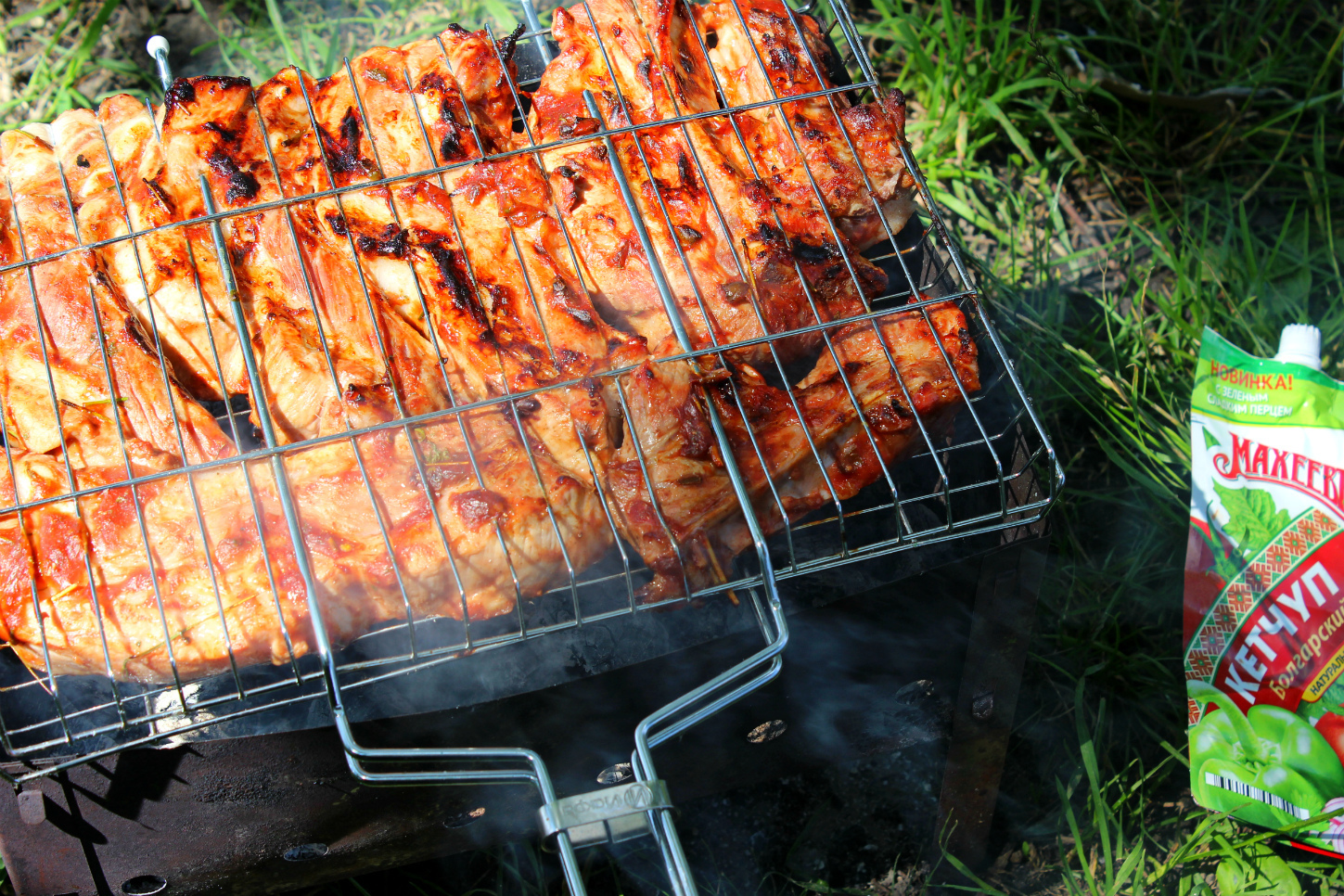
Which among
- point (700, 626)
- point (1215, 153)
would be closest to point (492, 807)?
point (700, 626)

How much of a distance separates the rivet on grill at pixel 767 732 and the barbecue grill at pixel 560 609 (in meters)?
0.27

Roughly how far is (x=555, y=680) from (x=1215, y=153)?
3.72m

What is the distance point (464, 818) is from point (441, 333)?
53.9 inches

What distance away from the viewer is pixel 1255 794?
8.65 feet

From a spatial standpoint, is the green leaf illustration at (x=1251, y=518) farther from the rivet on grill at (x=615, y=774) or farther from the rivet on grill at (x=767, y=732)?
the rivet on grill at (x=615, y=774)

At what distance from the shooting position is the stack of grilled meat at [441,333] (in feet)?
6.67

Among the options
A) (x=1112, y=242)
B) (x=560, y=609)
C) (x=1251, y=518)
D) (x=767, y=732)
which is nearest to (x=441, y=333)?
(x=560, y=609)

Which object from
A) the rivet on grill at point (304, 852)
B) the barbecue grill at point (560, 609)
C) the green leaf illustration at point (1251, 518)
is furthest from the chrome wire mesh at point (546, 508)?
the green leaf illustration at point (1251, 518)

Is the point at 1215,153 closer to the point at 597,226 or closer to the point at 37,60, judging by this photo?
the point at 597,226

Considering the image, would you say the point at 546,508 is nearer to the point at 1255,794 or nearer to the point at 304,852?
the point at 304,852

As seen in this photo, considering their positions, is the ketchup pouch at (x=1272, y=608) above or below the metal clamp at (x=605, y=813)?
below

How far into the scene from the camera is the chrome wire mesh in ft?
6.52

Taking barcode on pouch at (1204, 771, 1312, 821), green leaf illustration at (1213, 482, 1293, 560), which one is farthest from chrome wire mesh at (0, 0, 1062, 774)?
barcode on pouch at (1204, 771, 1312, 821)

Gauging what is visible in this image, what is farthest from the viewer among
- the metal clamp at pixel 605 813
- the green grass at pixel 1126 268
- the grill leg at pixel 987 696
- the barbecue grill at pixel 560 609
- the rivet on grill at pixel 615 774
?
the green grass at pixel 1126 268
